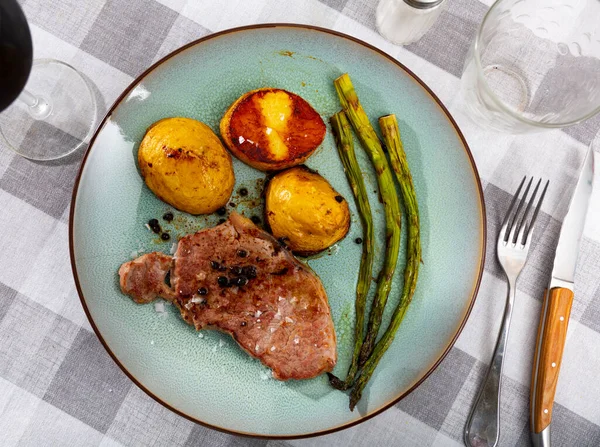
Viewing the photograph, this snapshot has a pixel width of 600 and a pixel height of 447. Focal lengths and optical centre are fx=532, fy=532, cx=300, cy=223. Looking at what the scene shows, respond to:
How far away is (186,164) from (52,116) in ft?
2.85

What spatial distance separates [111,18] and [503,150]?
1945 millimetres

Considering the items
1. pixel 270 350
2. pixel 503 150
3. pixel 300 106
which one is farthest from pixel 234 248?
pixel 503 150

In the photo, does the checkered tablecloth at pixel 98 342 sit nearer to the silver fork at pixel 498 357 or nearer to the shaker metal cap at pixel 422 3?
the silver fork at pixel 498 357

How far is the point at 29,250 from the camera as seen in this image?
2.44 meters

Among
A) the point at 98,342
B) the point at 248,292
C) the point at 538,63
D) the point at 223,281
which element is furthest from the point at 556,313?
the point at 98,342

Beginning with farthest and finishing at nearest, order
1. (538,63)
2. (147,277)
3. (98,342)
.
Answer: (538,63) → (98,342) → (147,277)

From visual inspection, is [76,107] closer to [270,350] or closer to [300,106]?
[300,106]

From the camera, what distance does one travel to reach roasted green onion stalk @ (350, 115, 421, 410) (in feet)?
7.49

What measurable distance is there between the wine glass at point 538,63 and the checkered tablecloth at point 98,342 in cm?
13

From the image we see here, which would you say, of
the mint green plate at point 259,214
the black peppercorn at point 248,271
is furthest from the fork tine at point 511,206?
the black peppercorn at point 248,271

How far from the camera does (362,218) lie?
2342 millimetres

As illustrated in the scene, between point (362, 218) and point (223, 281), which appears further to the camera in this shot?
point (362, 218)

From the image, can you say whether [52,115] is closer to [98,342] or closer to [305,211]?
[98,342]

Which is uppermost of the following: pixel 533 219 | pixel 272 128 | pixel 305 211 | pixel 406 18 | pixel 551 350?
pixel 406 18
